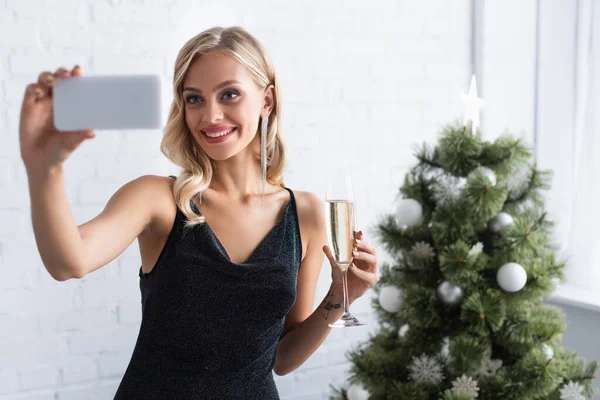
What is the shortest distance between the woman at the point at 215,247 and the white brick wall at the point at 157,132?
0.78 meters

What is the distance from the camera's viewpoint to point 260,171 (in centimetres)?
183

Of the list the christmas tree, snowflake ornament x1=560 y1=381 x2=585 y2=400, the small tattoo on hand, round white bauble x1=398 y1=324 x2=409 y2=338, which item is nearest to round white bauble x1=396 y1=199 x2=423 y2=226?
the christmas tree

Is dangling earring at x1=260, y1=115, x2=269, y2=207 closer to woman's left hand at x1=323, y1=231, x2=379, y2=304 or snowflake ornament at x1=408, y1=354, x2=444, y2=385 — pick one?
woman's left hand at x1=323, y1=231, x2=379, y2=304

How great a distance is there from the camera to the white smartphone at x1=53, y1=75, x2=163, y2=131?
0.83 metres

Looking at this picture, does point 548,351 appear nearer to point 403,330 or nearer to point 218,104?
point 403,330

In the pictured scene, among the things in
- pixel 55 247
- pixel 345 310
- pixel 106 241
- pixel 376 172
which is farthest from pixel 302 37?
pixel 55 247

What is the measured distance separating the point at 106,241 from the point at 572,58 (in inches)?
92.0

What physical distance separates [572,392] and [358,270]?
73 cm

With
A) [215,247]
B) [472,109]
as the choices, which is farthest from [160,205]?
[472,109]

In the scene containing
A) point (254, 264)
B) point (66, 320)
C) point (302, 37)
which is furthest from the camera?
point (302, 37)

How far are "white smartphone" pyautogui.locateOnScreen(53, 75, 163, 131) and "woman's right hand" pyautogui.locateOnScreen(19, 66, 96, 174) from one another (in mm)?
60

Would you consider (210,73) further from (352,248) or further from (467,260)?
(467,260)

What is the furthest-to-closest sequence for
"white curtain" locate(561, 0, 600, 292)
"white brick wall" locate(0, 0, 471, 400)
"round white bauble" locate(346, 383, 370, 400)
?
"white curtain" locate(561, 0, 600, 292) → "white brick wall" locate(0, 0, 471, 400) → "round white bauble" locate(346, 383, 370, 400)

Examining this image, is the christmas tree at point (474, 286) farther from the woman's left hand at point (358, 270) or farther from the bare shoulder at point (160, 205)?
the bare shoulder at point (160, 205)
